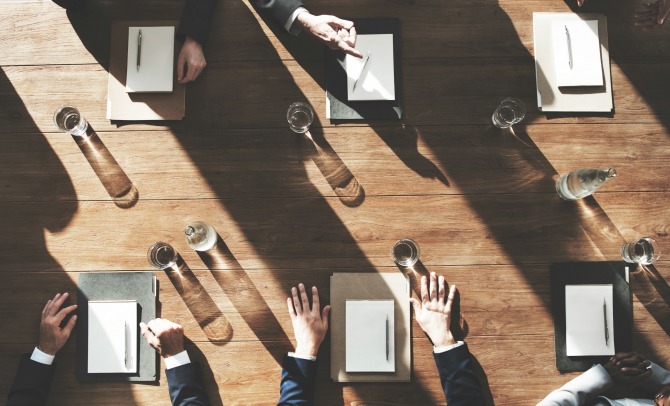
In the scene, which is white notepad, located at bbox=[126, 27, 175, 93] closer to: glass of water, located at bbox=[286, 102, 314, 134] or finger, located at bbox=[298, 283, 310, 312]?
glass of water, located at bbox=[286, 102, 314, 134]

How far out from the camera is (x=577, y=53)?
6.21ft

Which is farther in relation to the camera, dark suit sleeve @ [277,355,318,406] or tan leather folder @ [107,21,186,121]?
tan leather folder @ [107,21,186,121]

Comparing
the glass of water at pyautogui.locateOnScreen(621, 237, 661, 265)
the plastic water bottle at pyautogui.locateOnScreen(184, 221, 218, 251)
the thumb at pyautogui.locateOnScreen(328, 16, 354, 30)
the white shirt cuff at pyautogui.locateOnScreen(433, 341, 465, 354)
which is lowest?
the white shirt cuff at pyautogui.locateOnScreen(433, 341, 465, 354)

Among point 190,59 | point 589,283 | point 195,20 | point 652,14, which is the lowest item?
point 589,283

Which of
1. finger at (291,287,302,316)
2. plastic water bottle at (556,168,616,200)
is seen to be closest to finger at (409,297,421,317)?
finger at (291,287,302,316)

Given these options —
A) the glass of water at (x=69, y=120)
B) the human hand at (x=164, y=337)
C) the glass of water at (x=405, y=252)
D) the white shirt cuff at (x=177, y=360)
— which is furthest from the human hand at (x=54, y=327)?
the glass of water at (x=405, y=252)

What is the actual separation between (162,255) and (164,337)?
0.99ft

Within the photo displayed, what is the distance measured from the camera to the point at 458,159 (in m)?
1.89

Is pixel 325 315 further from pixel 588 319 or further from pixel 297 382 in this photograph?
pixel 588 319

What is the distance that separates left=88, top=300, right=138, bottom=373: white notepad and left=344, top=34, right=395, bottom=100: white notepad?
1.18 metres

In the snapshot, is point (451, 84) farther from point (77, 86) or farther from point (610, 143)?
point (77, 86)

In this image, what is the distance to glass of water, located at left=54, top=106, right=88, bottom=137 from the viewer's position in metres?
1.87

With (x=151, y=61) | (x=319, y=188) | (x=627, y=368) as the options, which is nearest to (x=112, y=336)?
(x=319, y=188)

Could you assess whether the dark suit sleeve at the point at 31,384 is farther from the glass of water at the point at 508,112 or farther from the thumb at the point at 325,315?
the glass of water at the point at 508,112
